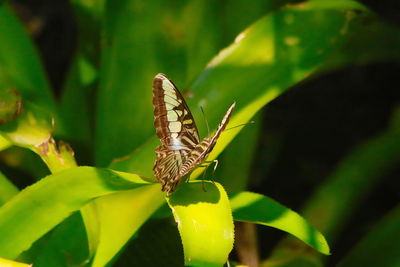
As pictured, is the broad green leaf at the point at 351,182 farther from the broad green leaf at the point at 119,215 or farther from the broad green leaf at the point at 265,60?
the broad green leaf at the point at 119,215

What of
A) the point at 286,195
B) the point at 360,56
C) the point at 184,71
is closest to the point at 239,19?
the point at 184,71

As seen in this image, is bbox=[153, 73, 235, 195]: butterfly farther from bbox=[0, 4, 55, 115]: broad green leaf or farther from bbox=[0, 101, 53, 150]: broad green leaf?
bbox=[0, 4, 55, 115]: broad green leaf

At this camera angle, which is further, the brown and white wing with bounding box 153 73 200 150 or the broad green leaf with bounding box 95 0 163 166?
the broad green leaf with bounding box 95 0 163 166

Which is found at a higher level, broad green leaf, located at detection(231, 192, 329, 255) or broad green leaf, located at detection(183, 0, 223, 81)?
broad green leaf, located at detection(183, 0, 223, 81)

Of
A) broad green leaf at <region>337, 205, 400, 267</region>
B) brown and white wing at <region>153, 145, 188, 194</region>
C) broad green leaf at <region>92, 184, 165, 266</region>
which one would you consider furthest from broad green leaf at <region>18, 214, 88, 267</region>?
broad green leaf at <region>337, 205, 400, 267</region>

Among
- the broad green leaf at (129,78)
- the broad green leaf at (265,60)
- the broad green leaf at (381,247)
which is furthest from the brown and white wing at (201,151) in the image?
the broad green leaf at (381,247)
